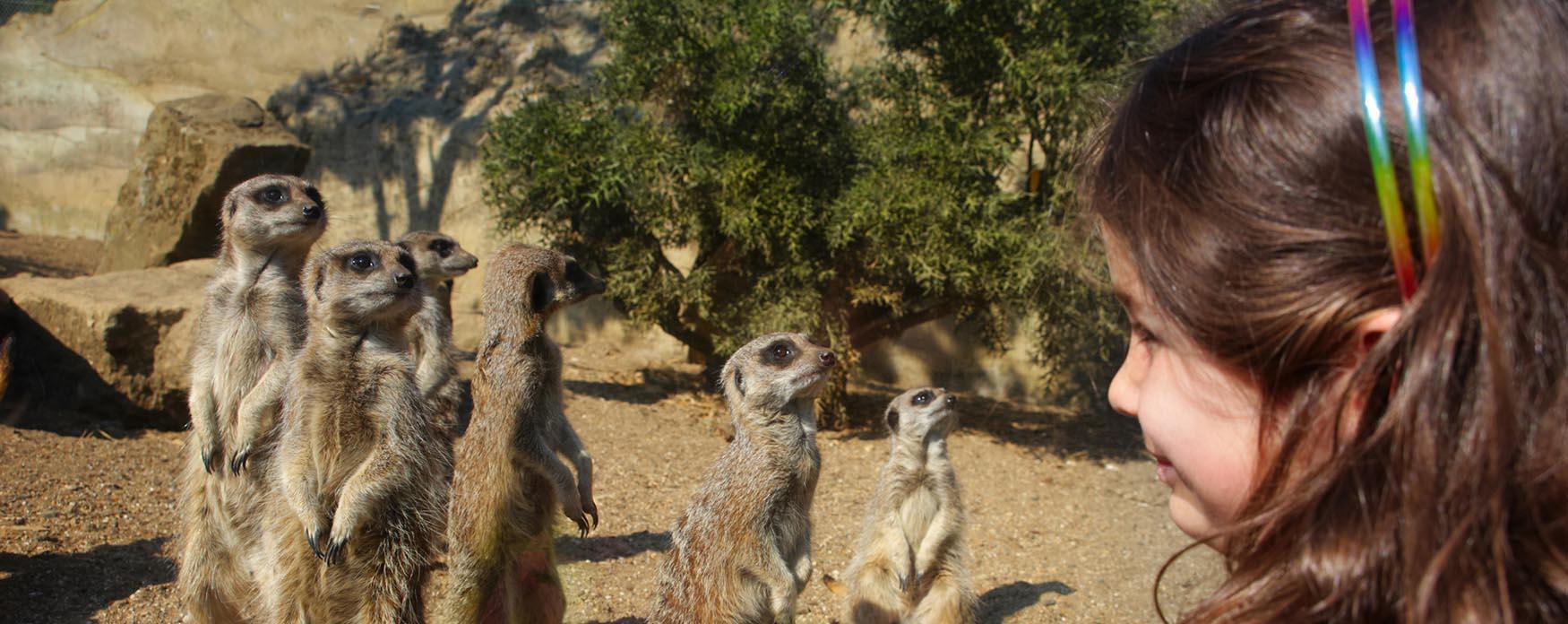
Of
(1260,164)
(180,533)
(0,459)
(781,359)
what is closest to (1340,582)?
(1260,164)

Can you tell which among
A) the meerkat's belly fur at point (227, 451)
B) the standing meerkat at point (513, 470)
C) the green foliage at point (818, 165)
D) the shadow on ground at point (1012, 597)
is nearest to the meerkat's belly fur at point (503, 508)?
the standing meerkat at point (513, 470)

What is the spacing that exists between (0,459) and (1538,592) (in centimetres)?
549

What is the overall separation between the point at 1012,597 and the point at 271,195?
3.05 metres

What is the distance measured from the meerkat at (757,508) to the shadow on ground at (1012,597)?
3.59ft

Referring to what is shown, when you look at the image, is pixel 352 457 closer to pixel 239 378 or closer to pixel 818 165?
pixel 239 378

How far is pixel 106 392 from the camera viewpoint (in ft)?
18.7

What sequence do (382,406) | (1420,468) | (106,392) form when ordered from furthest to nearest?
1. (106,392)
2. (382,406)
3. (1420,468)

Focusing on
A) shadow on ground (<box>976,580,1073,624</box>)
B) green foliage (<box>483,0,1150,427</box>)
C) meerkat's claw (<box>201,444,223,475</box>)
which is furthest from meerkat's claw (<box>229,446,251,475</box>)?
green foliage (<box>483,0,1150,427</box>)

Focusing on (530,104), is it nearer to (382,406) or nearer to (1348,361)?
(382,406)

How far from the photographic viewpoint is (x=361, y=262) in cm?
304

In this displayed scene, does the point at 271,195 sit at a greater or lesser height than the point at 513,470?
greater

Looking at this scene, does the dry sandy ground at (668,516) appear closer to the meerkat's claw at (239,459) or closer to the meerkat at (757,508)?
the meerkat's claw at (239,459)

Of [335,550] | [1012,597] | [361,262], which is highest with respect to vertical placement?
[361,262]

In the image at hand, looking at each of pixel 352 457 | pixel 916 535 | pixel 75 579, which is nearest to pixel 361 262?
pixel 352 457
